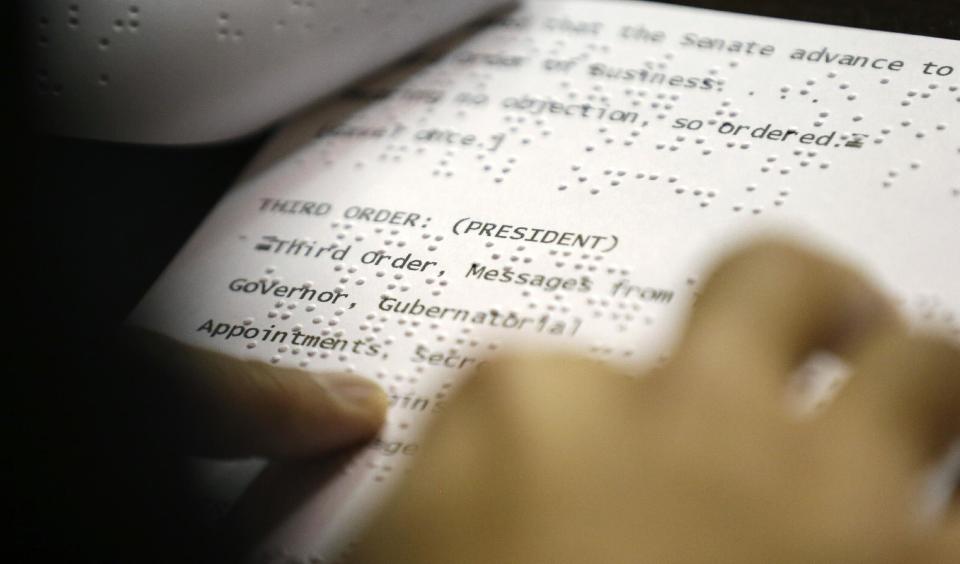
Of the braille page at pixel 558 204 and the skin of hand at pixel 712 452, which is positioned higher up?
the skin of hand at pixel 712 452

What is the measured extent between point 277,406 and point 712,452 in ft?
0.68

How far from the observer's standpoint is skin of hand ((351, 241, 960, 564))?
0.33m

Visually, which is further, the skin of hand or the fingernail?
the fingernail

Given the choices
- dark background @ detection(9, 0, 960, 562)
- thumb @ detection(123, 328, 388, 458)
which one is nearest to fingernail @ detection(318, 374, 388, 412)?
thumb @ detection(123, 328, 388, 458)

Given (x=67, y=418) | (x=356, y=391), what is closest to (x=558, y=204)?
(x=356, y=391)

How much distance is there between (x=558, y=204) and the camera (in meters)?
0.54

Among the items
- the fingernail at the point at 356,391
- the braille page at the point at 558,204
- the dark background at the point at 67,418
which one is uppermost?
the dark background at the point at 67,418

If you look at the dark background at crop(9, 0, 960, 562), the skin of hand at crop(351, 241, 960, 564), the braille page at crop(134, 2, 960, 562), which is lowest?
the braille page at crop(134, 2, 960, 562)

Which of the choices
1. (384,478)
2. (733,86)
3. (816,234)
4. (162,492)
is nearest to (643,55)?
(733,86)

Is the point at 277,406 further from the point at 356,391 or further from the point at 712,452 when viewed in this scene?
the point at 712,452

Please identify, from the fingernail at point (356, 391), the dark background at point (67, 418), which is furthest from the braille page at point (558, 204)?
the dark background at point (67, 418)

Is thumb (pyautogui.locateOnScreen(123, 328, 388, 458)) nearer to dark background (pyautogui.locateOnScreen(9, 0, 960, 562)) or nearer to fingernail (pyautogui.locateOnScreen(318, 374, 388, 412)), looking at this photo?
fingernail (pyautogui.locateOnScreen(318, 374, 388, 412))

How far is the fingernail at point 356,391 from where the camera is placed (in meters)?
0.48

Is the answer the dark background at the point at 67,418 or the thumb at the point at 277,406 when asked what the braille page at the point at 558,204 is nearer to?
the thumb at the point at 277,406
